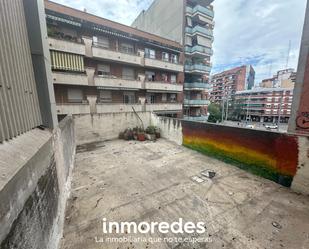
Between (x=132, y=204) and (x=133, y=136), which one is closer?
(x=132, y=204)

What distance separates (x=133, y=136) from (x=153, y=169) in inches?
205

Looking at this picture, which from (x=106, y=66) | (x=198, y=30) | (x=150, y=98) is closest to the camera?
(x=106, y=66)

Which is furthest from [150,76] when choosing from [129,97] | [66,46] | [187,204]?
[187,204]

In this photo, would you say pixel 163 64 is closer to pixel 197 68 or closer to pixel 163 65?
pixel 163 65

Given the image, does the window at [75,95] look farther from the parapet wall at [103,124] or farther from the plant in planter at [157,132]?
the plant in planter at [157,132]

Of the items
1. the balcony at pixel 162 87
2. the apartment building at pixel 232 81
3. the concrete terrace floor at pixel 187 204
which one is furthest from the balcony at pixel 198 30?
the apartment building at pixel 232 81

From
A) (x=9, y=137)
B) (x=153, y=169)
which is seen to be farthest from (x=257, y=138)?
(x=9, y=137)

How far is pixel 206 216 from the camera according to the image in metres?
3.38

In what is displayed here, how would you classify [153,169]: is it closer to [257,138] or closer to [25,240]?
[257,138]

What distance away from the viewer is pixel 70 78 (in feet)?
35.2

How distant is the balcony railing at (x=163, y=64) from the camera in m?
14.2

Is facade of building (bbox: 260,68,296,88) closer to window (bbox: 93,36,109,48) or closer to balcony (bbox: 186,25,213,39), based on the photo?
balcony (bbox: 186,25,213,39)

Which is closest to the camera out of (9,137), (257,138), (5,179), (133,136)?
(5,179)

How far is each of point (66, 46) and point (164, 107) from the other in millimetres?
9907
